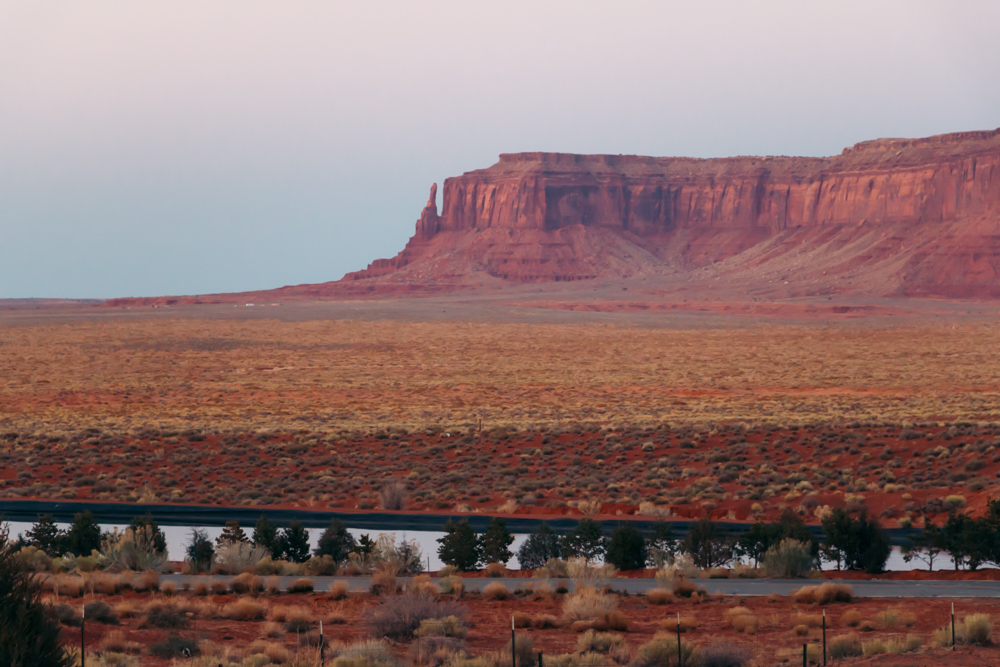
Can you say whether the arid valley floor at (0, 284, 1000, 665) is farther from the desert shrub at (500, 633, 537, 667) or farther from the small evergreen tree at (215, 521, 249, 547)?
the small evergreen tree at (215, 521, 249, 547)

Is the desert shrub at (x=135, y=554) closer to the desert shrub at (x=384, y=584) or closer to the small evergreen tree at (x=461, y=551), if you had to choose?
the desert shrub at (x=384, y=584)

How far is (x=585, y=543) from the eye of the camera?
19000 mm

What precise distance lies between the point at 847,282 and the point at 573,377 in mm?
91301

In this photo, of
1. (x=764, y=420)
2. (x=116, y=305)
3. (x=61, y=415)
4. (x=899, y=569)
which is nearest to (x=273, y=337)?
(x=61, y=415)

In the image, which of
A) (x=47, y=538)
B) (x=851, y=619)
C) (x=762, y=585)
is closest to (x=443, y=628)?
(x=851, y=619)

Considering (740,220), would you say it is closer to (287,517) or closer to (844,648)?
→ (287,517)

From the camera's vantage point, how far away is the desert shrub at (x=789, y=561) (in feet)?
56.0

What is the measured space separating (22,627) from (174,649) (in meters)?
3.25

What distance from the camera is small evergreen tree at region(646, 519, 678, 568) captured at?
18141 mm

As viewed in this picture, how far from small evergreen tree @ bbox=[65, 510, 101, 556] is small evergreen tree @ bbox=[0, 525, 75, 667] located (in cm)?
1085

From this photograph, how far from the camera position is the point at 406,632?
1241 centimetres

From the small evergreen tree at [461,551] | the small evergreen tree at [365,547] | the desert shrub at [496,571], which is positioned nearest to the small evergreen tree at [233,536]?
the small evergreen tree at [365,547]

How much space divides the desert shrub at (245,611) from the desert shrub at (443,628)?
8.57ft

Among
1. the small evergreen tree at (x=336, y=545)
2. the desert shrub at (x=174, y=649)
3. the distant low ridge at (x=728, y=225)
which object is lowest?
the small evergreen tree at (x=336, y=545)
